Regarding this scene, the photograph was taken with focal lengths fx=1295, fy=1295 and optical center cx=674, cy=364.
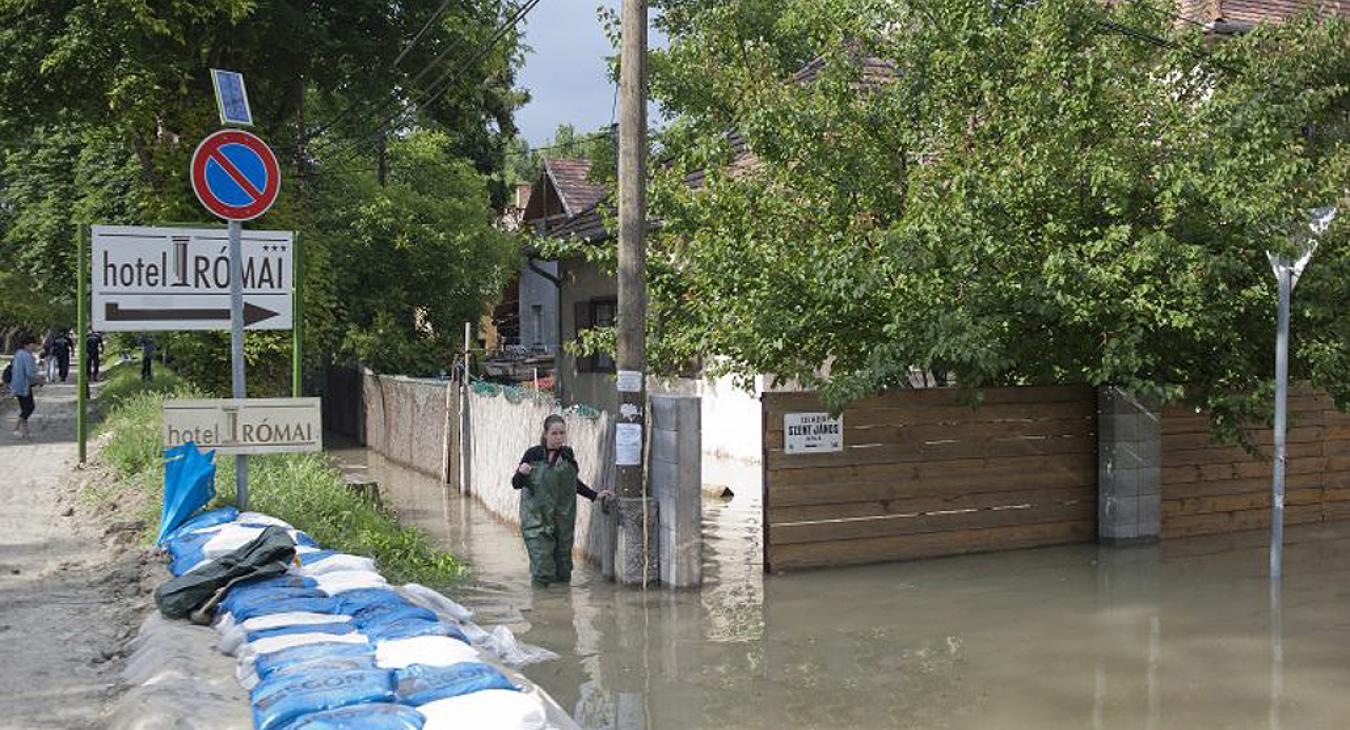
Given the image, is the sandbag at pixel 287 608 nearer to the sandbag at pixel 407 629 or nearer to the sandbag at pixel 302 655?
the sandbag at pixel 407 629

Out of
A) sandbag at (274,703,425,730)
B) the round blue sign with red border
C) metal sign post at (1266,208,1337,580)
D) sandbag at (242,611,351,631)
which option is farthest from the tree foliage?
sandbag at (274,703,425,730)

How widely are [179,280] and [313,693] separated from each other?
5.39m

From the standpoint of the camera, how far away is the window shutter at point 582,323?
79.4 ft

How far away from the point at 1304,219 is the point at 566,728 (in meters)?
8.43

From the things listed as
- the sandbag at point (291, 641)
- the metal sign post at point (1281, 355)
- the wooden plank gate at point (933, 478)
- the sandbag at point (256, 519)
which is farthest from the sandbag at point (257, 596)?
the metal sign post at point (1281, 355)

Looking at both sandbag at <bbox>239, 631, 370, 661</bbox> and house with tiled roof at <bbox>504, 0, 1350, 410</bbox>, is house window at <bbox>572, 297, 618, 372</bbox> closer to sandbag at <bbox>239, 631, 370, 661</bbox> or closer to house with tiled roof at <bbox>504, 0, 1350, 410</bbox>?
house with tiled roof at <bbox>504, 0, 1350, 410</bbox>

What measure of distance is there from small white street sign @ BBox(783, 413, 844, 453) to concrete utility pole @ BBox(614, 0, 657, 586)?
4.54 feet

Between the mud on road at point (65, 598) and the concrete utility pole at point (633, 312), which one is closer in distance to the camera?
the mud on road at point (65, 598)

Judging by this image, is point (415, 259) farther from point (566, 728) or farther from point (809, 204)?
point (566, 728)

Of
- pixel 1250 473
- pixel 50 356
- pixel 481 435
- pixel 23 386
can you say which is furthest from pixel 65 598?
pixel 50 356

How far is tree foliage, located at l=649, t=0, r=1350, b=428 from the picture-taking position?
10859mm

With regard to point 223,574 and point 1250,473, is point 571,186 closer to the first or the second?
point 1250,473

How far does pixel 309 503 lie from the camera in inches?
422

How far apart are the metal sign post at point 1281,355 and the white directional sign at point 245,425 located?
7.34 metres
